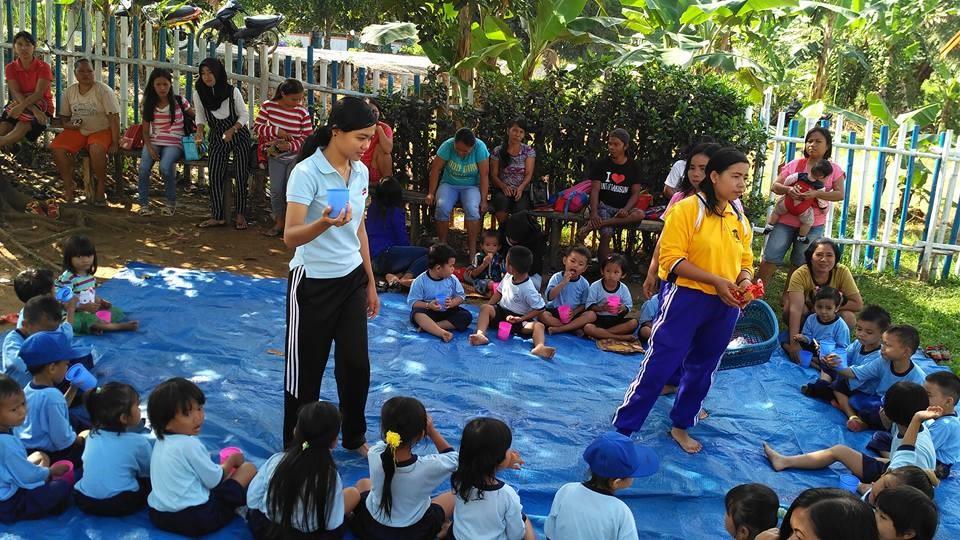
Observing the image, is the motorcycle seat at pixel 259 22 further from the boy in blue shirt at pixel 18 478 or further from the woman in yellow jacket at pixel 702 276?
the boy in blue shirt at pixel 18 478

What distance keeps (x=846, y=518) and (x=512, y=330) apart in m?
3.81

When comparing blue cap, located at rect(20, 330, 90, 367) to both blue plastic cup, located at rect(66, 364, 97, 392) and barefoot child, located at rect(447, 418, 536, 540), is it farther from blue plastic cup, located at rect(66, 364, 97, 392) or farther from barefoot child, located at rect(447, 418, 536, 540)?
barefoot child, located at rect(447, 418, 536, 540)

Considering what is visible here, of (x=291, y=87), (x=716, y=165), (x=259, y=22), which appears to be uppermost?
(x=259, y=22)

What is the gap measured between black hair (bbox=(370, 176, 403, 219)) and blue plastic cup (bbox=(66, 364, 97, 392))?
11.7 feet

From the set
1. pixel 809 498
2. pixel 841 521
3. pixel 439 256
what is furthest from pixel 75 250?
pixel 841 521

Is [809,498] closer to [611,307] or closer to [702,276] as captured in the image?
[702,276]

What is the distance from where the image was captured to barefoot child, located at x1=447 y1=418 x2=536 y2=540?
3.51 meters

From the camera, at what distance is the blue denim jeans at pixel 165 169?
29.5ft

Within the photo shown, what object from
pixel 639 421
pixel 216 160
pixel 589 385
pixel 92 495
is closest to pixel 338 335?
pixel 92 495

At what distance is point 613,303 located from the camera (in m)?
6.66

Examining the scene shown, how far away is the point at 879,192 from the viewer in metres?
8.70

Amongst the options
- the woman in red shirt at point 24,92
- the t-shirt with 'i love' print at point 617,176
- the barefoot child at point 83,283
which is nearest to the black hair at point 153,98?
the woman in red shirt at point 24,92

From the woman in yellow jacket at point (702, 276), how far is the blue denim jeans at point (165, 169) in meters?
6.07

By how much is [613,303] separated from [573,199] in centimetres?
177
